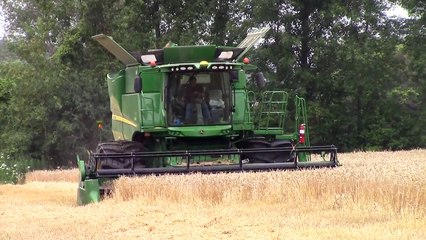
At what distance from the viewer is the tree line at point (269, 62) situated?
93.1ft

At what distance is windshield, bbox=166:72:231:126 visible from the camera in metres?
12.2

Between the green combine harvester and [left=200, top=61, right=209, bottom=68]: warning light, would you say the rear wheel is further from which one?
[left=200, top=61, right=209, bottom=68]: warning light

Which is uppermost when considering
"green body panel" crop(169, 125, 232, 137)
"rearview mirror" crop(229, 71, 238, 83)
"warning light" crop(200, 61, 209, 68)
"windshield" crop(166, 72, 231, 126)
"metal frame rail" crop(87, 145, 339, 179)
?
"warning light" crop(200, 61, 209, 68)

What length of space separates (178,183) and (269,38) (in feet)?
65.5

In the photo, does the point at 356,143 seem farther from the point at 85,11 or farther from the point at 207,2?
the point at 85,11

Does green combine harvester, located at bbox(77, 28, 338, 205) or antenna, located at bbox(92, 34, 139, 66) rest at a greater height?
antenna, located at bbox(92, 34, 139, 66)

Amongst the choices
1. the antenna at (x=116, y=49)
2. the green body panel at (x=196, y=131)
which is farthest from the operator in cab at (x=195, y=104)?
the antenna at (x=116, y=49)

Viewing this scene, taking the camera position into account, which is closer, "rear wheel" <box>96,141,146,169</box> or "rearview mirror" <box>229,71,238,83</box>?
"rear wheel" <box>96,141,146,169</box>

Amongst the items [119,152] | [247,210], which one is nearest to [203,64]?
[119,152]

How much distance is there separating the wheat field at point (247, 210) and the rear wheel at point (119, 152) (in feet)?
2.87

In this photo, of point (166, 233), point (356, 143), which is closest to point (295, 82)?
point (356, 143)

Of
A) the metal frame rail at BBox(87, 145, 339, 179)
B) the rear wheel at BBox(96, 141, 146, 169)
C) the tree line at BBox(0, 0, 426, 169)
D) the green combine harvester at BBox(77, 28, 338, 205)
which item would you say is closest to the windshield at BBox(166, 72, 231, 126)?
the green combine harvester at BBox(77, 28, 338, 205)

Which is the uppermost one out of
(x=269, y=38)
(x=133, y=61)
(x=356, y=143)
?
(x=269, y=38)

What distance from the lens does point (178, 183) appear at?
31.8 feet
